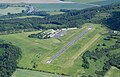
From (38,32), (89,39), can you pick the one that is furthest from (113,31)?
(38,32)

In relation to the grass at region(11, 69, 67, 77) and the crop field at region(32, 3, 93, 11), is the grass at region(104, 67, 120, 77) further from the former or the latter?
the crop field at region(32, 3, 93, 11)

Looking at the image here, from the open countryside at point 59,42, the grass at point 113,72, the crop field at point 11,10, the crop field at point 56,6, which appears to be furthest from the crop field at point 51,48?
the crop field at point 11,10

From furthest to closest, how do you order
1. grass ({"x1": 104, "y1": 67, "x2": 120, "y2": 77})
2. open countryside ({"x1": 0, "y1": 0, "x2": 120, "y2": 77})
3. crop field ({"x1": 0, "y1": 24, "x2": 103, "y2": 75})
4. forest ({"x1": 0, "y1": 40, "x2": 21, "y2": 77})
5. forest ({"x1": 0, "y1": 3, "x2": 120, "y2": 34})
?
forest ({"x1": 0, "y1": 3, "x2": 120, "y2": 34}) → crop field ({"x1": 0, "y1": 24, "x2": 103, "y2": 75}) → open countryside ({"x1": 0, "y1": 0, "x2": 120, "y2": 77}) → forest ({"x1": 0, "y1": 40, "x2": 21, "y2": 77}) → grass ({"x1": 104, "y1": 67, "x2": 120, "y2": 77})

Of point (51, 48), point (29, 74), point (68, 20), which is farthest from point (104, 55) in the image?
point (68, 20)

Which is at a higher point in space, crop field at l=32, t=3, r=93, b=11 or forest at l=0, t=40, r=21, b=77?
crop field at l=32, t=3, r=93, b=11

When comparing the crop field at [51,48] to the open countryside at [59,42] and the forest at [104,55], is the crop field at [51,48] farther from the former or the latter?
the forest at [104,55]

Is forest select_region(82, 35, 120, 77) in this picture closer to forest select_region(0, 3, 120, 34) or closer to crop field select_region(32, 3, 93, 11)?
forest select_region(0, 3, 120, 34)

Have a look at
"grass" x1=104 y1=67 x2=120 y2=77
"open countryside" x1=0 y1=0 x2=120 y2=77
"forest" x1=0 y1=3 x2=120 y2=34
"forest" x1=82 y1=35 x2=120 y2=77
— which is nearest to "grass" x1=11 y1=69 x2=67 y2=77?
"open countryside" x1=0 y1=0 x2=120 y2=77

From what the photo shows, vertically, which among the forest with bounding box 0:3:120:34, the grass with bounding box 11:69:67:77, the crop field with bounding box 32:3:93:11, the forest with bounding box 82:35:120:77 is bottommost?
the grass with bounding box 11:69:67:77

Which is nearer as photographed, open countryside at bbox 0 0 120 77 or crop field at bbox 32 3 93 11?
open countryside at bbox 0 0 120 77

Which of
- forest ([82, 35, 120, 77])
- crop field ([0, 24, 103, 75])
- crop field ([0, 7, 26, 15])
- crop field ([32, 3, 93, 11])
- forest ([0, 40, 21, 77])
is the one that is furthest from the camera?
crop field ([32, 3, 93, 11])
